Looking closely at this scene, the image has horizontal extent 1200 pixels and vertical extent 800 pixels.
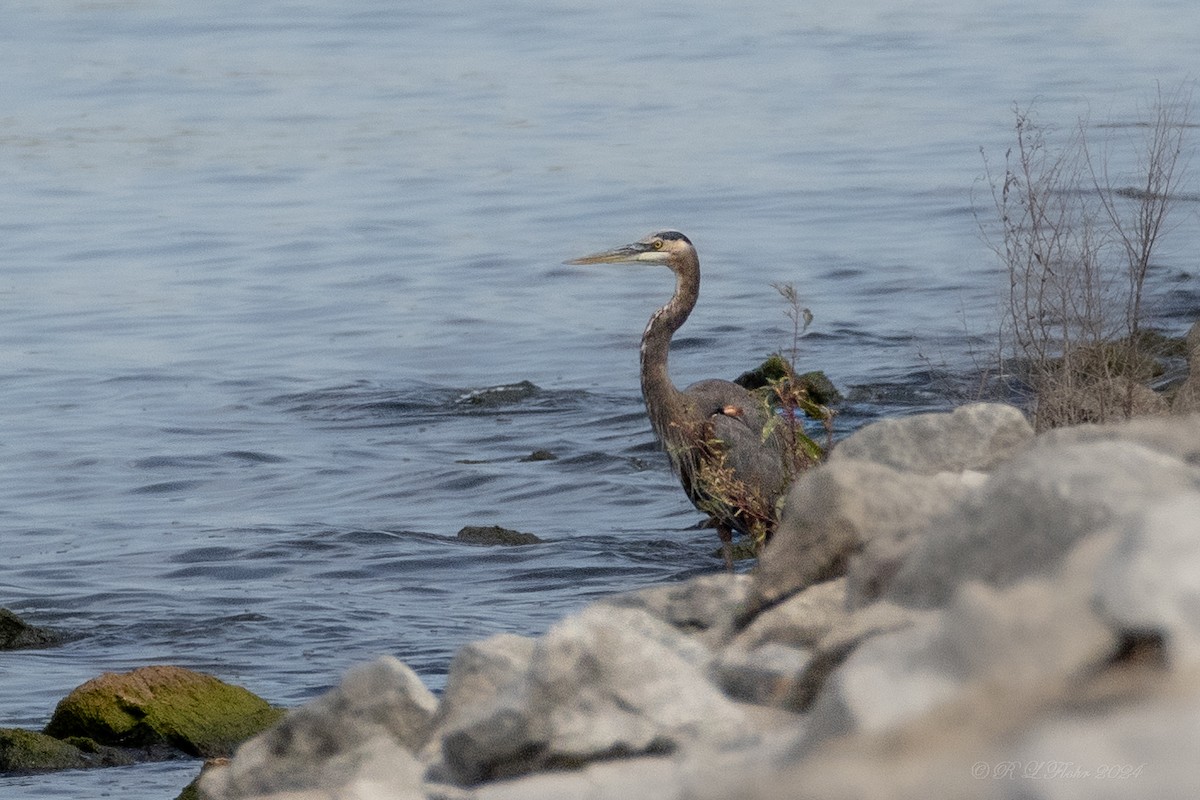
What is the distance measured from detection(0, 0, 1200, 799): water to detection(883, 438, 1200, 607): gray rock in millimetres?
4090

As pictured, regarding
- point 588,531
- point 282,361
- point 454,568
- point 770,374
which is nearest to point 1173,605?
point 454,568

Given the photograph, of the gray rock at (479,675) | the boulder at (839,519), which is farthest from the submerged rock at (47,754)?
the boulder at (839,519)

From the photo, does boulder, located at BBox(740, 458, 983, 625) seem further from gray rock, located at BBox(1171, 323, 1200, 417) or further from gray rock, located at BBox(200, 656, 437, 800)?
gray rock, located at BBox(1171, 323, 1200, 417)

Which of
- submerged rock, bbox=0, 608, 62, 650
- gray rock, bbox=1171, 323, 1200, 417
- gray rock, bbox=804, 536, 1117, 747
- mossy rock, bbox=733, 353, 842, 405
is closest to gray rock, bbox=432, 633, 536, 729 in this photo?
gray rock, bbox=804, 536, 1117, 747

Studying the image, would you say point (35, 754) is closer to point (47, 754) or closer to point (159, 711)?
point (47, 754)

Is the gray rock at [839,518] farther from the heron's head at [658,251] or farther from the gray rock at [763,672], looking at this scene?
the heron's head at [658,251]

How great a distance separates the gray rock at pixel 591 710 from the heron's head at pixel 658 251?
7.06 meters

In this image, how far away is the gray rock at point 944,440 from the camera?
15.4 ft

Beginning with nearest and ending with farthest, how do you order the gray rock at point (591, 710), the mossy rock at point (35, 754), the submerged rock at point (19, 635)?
the gray rock at point (591, 710)
the mossy rock at point (35, 754)
the submerged rock at point (19, 635)

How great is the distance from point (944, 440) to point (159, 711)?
3.46 m

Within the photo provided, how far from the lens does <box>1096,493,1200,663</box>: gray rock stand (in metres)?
2.62

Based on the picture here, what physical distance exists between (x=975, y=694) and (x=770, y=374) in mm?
10437

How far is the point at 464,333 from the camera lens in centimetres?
1730

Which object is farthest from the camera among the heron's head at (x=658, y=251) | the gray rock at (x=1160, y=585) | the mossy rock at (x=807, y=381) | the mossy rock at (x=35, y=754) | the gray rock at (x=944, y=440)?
the mossy rock at (x=807, y=381)
